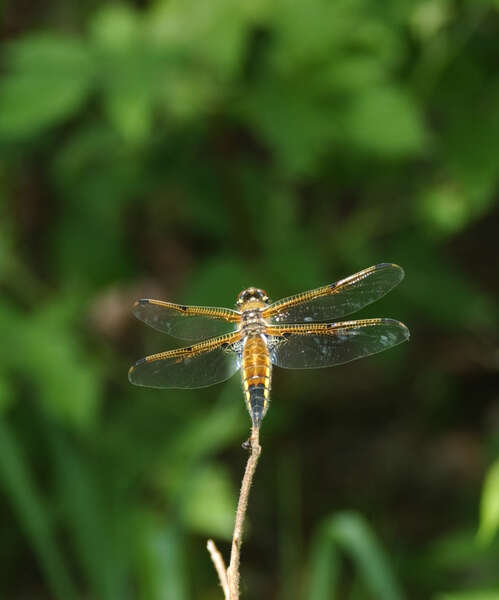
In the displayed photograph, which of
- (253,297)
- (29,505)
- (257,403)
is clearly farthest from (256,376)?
(29,505)

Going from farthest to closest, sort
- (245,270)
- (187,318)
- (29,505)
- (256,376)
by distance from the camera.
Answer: (245,270) < (29,505) < (187,318) < (256,376)

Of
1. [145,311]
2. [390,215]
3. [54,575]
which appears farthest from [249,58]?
[54,575]

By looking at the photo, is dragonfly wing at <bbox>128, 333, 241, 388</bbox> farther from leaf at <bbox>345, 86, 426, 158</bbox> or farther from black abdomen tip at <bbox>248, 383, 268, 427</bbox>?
leaf at <bbox>345, 86, 426, 158</bbox>

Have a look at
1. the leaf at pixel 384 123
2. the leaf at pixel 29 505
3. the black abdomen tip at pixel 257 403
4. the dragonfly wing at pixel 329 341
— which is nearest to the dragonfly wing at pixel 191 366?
the dragonfly wing at pixel 329 341

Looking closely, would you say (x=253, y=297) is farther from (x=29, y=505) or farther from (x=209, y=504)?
(x=29, y=505)

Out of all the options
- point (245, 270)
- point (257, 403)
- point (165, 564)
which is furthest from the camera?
point (245, 270)

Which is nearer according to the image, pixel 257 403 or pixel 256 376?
pixel 257 403
